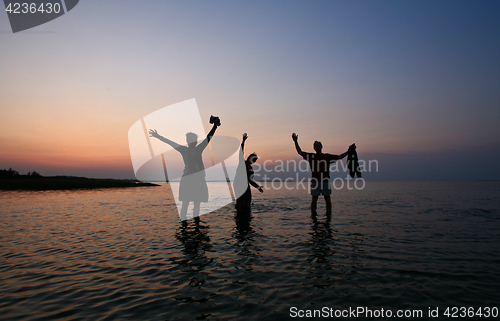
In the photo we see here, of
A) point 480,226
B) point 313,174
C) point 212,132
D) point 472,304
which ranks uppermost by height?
point 212,132

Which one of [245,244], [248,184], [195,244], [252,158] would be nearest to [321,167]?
[252,158]

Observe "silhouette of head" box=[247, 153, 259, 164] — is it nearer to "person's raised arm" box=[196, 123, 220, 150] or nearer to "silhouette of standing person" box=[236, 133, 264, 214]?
"silhouette of standing person" box=[236, 133, 264, 214]

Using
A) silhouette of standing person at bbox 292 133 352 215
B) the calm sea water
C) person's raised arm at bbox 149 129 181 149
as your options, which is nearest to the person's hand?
person's raised arm at bbox 149 129 181 149

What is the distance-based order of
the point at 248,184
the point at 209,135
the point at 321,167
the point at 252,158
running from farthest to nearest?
1. the point at 248,184
2. the point at 252,158
3. the point at 321,167
4. the point at 209,135

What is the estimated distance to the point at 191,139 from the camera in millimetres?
8945

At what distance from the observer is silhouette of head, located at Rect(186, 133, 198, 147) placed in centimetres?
889

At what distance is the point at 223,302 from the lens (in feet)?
13.1

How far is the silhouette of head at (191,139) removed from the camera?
29.2 ft

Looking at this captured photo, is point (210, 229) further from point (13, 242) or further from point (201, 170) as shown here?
point (13, 242)

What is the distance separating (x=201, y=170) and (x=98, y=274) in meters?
4.48


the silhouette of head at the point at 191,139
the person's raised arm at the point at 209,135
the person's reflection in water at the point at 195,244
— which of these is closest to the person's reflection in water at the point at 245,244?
the person's reflection in water at the point at 195,244

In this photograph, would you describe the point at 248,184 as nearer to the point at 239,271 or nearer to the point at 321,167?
the point at 321,167

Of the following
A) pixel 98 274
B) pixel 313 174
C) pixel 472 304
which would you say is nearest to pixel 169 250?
pixel 98 274

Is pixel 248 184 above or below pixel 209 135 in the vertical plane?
below
